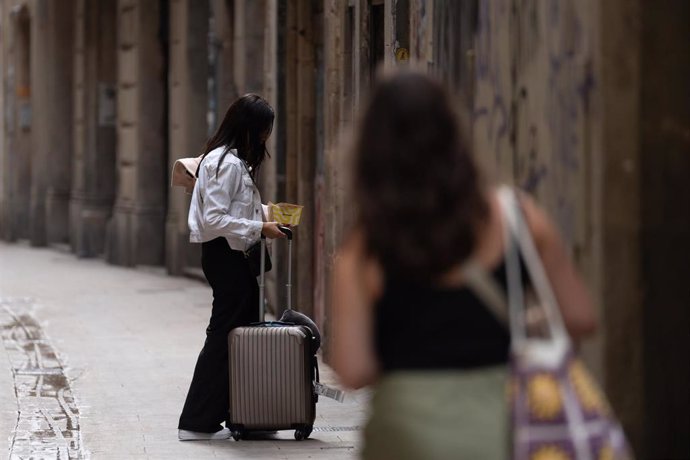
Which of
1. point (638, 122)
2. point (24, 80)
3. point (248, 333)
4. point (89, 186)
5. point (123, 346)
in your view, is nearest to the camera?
point (638, 122)

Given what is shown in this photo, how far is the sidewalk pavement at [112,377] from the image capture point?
8.09 metres

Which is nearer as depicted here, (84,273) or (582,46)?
(582,46)

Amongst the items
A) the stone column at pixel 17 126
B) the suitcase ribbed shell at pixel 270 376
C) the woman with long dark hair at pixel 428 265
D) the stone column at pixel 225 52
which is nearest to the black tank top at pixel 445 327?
the woman with long dark hair at pixel 428 265

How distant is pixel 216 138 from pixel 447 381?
5.02 m

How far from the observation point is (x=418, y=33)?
8.41m

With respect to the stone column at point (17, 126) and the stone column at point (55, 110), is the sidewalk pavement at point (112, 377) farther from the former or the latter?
the stone column at point (17, 126)

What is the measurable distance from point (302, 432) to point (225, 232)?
104 centimetres

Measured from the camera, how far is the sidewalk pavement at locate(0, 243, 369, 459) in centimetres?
809

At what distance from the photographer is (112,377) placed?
10656 millimetres

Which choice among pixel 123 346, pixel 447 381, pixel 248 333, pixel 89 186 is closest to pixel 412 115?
Answer: pixel 447 381

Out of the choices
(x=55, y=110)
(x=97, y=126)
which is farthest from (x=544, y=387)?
(x=55, y=110)

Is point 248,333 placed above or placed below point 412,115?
below

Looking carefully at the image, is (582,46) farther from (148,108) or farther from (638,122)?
(148,108)

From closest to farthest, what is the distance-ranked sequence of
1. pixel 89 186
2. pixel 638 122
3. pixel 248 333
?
pixel 638 122, pixel 248 333, pixel 89 186
